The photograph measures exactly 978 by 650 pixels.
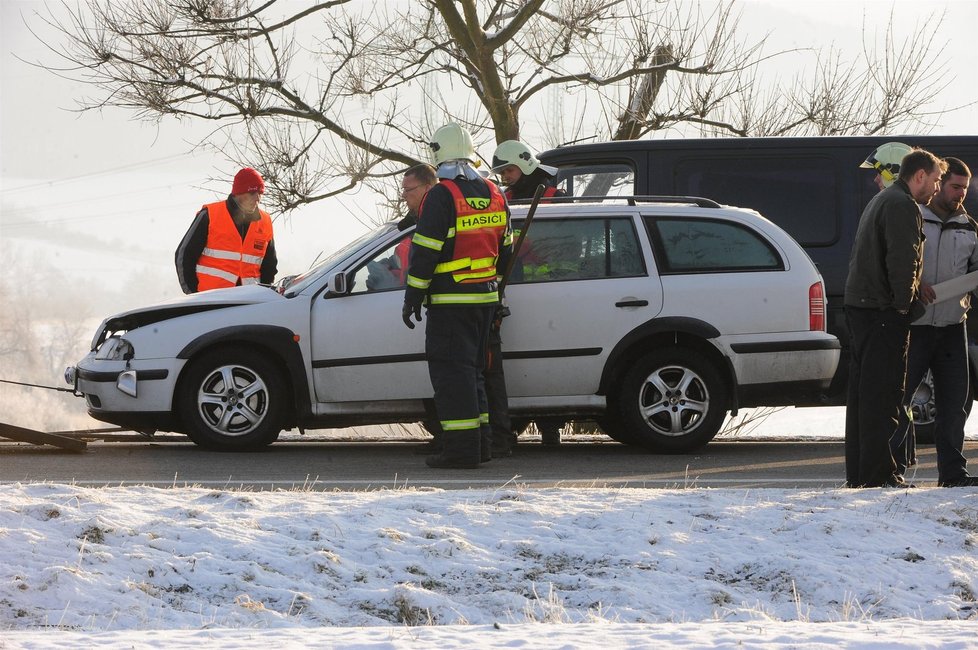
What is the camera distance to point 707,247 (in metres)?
9.63

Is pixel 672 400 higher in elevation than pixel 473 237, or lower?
lower

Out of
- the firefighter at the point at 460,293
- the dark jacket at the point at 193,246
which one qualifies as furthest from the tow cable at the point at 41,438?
the firefighter at the point at 460,293

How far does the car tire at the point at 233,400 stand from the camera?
941 cm

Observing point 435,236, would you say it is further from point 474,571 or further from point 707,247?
point 474,571

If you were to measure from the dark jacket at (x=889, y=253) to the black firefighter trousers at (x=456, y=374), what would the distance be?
7.84 ft

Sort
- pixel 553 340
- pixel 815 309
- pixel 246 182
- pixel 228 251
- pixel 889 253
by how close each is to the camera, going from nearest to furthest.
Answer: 1. pixel 889 253
2. pixel 553 340
3. pixel 815 309
4. pixel 246 182
5. pixel 228 251

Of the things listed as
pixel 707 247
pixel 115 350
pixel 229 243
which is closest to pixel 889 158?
pixel 707 247

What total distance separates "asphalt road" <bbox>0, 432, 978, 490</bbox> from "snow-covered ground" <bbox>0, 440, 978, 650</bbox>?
5.22 feet

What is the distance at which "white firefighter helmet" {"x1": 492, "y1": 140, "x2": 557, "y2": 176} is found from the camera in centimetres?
1028

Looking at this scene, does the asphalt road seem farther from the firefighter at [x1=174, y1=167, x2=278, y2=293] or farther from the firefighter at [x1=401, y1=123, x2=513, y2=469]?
the firefighter at [x1=174, y1=167, x2=278, y2=293]

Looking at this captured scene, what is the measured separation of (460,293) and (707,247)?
6.47 feet

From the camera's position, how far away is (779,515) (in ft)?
19.7

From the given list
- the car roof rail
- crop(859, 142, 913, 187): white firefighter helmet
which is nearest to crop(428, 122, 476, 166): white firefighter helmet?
the car roof rail

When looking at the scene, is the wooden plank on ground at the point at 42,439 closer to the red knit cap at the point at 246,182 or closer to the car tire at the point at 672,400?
the red knit cap at the point at 246,182
